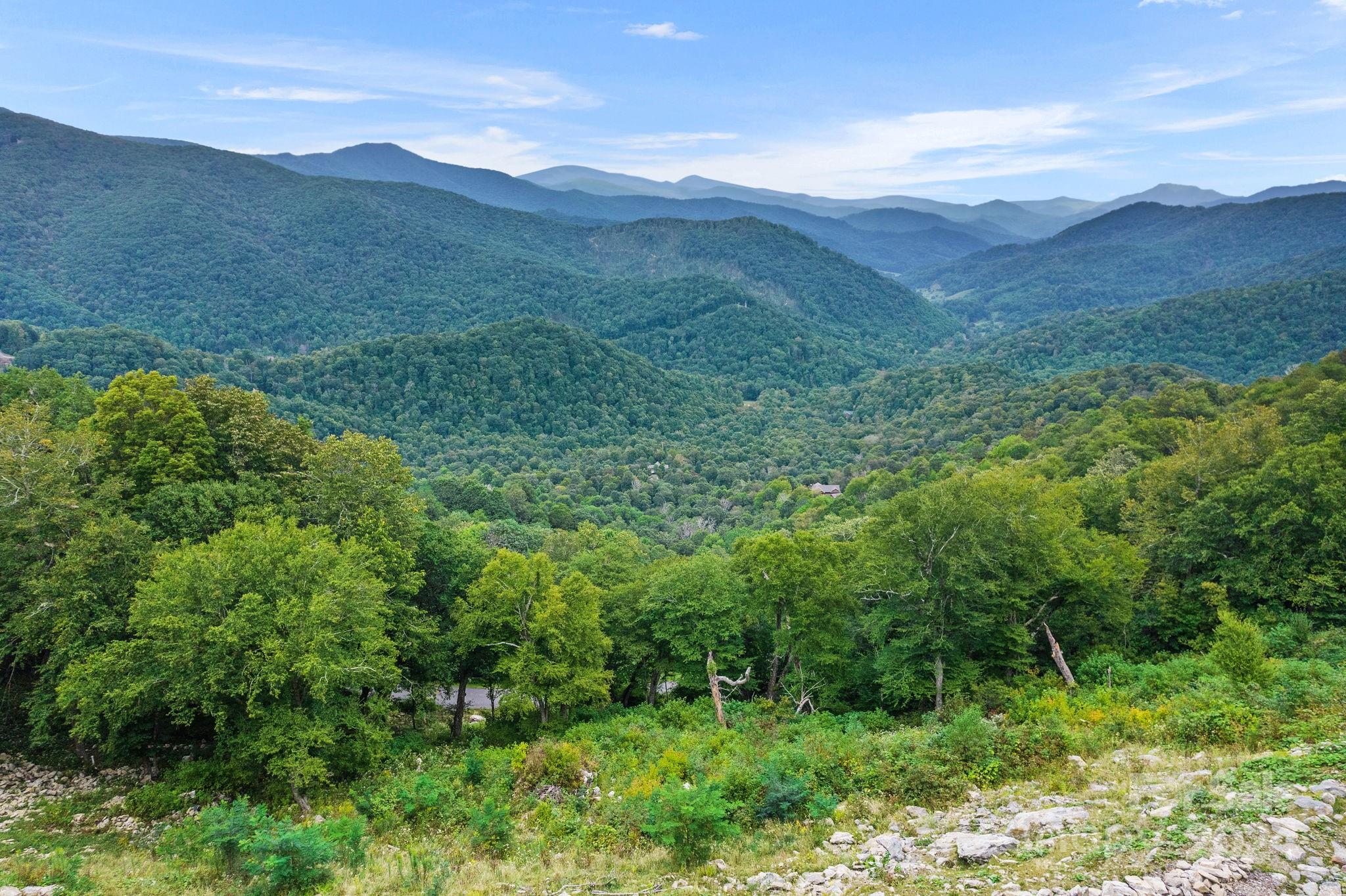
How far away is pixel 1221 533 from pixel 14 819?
3730cm

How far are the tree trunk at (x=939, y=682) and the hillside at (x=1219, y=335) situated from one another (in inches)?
6516

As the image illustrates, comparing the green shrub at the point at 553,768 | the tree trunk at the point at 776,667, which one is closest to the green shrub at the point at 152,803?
the green shrub at the point at 553,768

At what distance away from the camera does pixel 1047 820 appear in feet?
37.4

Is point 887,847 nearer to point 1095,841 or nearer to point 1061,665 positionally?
point 1095,841

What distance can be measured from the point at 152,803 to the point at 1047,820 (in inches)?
811

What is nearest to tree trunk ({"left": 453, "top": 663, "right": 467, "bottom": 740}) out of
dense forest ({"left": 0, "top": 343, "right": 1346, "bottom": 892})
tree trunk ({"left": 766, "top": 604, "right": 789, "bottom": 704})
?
dense forest ({"left": 0, "top": 343, "right": 1346, "bottom": 892})

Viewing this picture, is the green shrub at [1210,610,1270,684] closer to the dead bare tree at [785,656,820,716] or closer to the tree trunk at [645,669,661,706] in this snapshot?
the dead bare tree at [785,656,820,716]

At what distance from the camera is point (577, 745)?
20.5 m

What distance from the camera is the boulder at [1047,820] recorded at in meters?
11.2

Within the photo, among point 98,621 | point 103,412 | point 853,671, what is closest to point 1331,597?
point 853,671

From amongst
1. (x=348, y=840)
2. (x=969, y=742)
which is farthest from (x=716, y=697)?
(x=348, y=840)

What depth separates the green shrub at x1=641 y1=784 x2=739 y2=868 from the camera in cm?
1258

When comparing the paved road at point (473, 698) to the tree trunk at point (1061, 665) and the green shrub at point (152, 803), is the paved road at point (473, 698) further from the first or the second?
the tree trunk at point (1061, 665)

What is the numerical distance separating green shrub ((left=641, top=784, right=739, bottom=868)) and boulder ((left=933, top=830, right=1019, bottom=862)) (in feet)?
11.6
